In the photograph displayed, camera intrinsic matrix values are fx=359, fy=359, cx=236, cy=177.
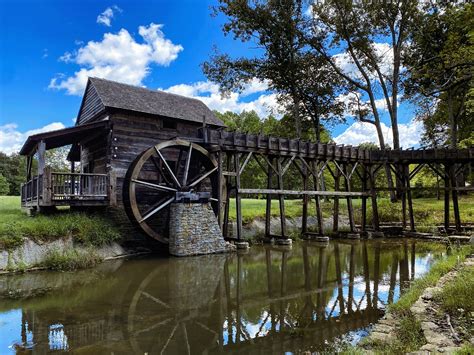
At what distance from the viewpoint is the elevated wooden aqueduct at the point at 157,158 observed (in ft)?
39.3

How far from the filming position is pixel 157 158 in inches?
579

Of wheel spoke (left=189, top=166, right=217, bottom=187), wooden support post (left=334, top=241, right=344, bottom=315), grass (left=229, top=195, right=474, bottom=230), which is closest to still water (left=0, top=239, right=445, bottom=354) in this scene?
wooden support post (left=334, top=241, right=344, bottom=315)

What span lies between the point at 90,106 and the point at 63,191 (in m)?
5.67

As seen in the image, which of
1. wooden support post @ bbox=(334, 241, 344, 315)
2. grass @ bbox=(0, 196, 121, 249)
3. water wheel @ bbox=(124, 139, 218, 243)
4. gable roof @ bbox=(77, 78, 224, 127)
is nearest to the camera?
wooden support post @ bbox=(334, 241, 344, 315)

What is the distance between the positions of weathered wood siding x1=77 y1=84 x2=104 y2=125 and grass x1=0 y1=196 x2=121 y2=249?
4711 mm

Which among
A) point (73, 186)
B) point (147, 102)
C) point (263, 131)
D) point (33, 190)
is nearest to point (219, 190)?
point (73, 186)

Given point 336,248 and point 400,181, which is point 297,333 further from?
point 400,181

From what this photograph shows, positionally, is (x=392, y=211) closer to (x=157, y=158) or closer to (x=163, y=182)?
(x=163, y=182)

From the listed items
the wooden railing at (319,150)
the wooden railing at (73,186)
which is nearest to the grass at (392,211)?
the wooden railing at (319,150)

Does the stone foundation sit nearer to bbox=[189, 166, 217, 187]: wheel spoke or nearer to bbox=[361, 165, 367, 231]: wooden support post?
bbox=[189, 166, 217, 187]: wheel spoke

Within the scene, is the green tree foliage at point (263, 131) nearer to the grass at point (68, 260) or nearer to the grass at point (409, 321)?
the grass at point (68, 260)

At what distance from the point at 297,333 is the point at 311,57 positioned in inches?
867

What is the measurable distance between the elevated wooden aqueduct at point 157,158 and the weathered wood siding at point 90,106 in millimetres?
41

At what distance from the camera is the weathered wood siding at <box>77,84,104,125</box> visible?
14.5 m
